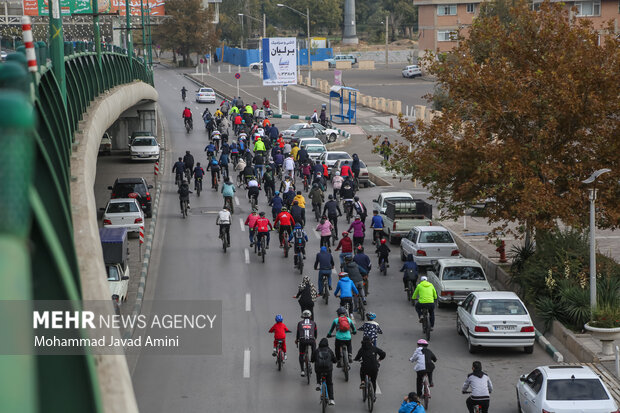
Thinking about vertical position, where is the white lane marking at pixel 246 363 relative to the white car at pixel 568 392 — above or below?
below

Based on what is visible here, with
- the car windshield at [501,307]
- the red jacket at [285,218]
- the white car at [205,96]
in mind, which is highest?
the white car at [205,96]

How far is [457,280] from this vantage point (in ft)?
74.6

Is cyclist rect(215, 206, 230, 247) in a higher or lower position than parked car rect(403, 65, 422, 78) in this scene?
lower

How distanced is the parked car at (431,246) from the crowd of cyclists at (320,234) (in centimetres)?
94

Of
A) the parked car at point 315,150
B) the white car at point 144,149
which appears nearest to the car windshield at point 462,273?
the parked car at point 315,150

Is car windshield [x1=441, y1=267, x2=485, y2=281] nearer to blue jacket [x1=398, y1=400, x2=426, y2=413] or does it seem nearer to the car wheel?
the car wheel

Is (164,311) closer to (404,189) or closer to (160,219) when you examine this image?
(160,219)

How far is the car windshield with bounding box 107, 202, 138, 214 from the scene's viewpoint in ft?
96.6

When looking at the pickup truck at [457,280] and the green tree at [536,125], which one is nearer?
the green tree at [536,125]

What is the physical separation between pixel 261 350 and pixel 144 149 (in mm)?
29727

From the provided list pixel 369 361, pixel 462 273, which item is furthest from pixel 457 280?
pixel 369 361

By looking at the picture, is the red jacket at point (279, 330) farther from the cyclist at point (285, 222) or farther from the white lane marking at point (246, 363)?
the cyclist at point (285, 222)

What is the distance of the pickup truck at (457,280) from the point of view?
22.5 metres

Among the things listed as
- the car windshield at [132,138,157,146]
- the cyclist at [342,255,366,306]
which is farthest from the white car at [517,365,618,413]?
the car windshield at [132,138,157,146]
